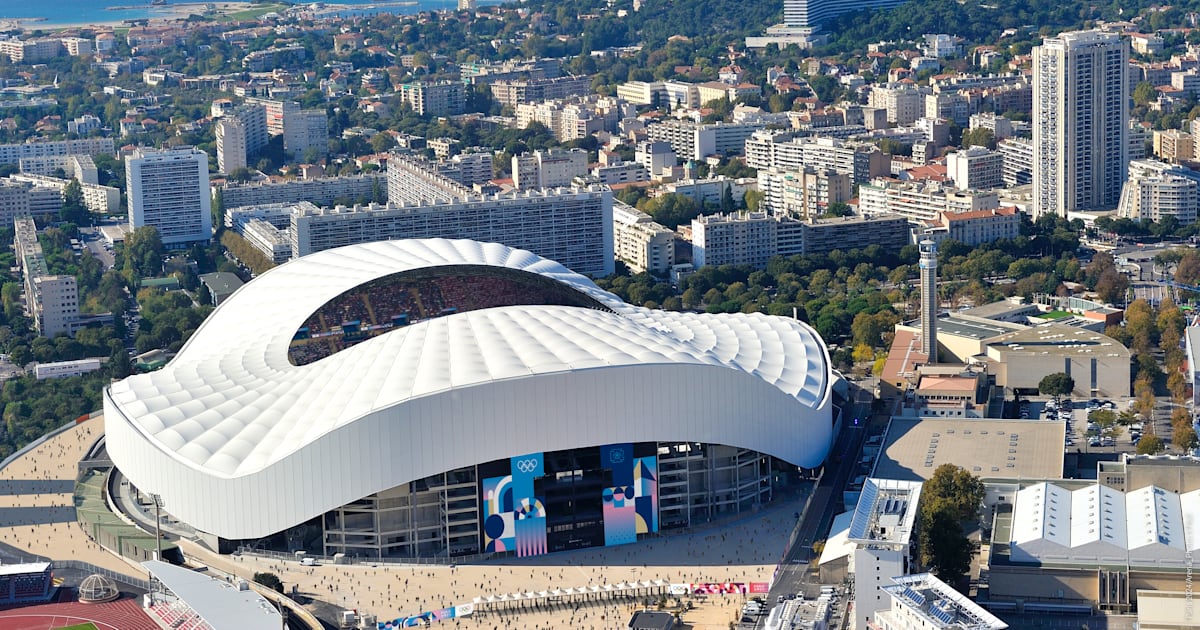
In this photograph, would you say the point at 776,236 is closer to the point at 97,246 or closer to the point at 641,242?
the point at 641,242

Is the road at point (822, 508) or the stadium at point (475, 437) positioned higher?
the stadium at point (475, 437)

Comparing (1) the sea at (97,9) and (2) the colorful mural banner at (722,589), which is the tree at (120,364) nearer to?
(2) the colorful mural banner at (722,589)

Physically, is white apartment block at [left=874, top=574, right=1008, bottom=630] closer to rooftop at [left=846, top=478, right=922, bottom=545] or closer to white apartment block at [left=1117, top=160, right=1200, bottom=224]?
rooftop at [left=846, top=478, right=922, bottom=545]

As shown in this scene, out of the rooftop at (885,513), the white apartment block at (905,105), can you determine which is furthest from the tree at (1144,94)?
the rooftop at (885,513)

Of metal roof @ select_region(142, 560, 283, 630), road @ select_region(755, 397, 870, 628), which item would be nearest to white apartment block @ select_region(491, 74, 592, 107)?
road @ select_region(755, 397, 870, 628)

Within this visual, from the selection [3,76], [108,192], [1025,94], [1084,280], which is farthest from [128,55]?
[1084,280]

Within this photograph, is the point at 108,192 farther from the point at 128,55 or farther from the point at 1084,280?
the point at 128,55
